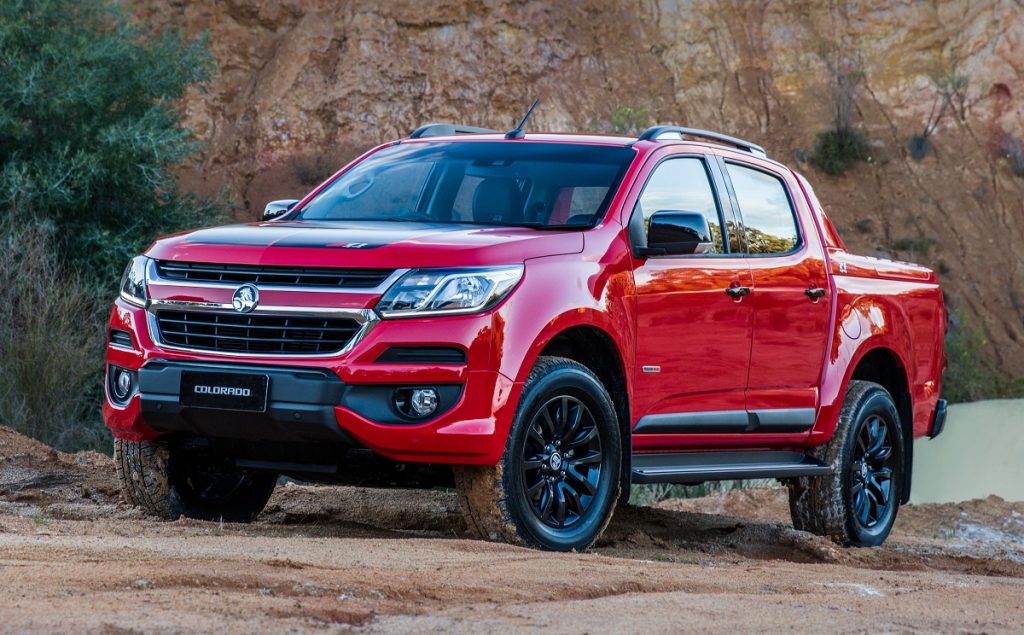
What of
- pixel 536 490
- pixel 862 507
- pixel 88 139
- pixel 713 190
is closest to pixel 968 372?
pixel 88 139

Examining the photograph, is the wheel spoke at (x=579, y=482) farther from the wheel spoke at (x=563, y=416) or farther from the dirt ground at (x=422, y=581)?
the dirt ground at (x=422, y=581)

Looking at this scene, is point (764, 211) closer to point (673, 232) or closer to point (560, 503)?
point (673, 232)

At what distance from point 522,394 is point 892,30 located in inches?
1535

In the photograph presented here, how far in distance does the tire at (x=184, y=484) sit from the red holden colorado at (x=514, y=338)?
0.01 meters

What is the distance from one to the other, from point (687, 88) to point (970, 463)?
21825 mm

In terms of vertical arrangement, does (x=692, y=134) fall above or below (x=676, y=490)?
above

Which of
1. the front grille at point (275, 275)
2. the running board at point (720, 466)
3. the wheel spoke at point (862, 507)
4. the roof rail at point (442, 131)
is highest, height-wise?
the roof rail at point (442, 131)

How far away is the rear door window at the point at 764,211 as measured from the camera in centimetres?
806

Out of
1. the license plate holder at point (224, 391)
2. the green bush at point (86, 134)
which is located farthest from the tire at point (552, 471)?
the green bush at point (86, 134)

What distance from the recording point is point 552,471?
6.51 m

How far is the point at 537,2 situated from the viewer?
40.4m

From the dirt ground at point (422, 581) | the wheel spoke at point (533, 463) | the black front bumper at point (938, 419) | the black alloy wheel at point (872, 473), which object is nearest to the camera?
the dirt ground at point (422, 581)

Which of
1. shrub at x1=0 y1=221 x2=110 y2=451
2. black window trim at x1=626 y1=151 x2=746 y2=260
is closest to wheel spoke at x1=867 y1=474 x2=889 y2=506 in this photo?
black window trim at x1=626 y1=151 x2=746 y2=260

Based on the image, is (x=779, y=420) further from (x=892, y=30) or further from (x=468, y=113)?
(x=892, y=30)
